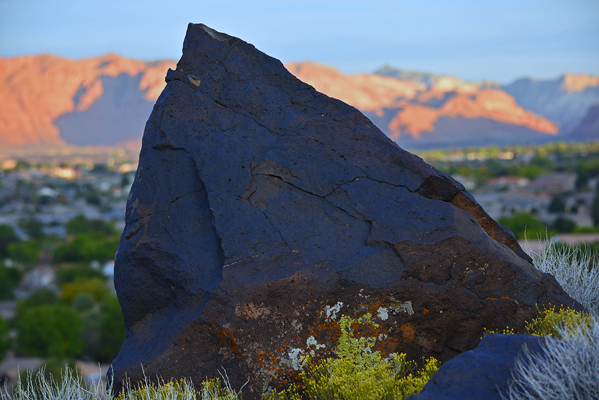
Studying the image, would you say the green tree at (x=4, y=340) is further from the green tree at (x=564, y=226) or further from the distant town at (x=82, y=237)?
the green tree at (x=564, y=226)

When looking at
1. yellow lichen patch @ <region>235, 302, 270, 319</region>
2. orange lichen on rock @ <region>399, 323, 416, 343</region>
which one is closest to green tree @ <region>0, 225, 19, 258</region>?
yellow lichen patch @ <region>235, 302, 270, 319</region>

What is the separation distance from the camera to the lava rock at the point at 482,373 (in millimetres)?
3924

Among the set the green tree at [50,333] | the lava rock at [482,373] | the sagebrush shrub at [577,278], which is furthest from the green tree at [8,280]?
the lava rock at [482,373]

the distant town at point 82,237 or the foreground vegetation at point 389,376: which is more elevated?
the foreground vegetation at point 389,376

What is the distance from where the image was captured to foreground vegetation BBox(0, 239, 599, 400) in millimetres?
3801

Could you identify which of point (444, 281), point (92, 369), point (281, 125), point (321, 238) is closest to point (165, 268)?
point (321, 238)

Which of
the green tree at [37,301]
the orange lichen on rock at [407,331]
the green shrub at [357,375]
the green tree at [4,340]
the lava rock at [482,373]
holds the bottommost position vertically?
the green tree at [4,340]

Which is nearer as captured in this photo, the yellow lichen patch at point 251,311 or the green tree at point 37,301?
the yellow lichen patch at point 251,311

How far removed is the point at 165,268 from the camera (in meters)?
5.64

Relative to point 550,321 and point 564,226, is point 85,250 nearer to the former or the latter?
point 564,226

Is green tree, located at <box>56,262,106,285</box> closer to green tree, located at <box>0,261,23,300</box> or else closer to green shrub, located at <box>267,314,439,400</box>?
green tree, located at <box>0,261,23,300</box>

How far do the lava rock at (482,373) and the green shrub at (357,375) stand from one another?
1.98 ft

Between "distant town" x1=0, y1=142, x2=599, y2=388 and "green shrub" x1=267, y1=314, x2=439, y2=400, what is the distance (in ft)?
14.3

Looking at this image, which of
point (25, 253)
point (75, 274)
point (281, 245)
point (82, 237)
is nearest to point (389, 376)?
point (281, 245)
